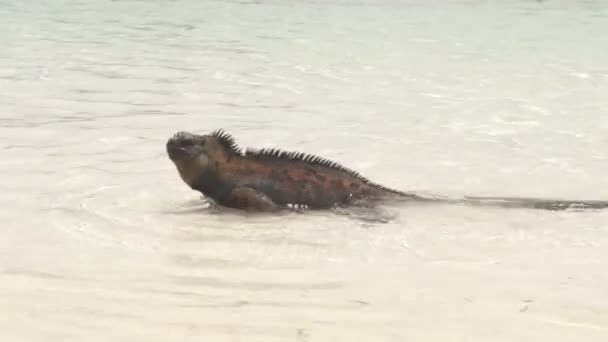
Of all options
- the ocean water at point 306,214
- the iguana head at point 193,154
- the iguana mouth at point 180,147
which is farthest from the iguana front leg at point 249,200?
the iguana mouth at point 180,147

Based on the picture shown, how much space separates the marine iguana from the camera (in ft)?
21.3

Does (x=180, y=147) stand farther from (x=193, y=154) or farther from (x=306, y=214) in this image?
(x=306, y=214)

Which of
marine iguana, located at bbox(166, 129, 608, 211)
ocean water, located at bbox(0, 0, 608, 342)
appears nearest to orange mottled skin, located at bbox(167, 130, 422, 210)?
marine iguana, located at bbox(166, 129, 608, 211)

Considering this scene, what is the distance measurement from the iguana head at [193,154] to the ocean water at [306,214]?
0.22 metres

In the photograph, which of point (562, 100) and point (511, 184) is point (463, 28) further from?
point (511, 184)

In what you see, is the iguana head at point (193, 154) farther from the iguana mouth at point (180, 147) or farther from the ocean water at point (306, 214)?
the ocean water at point (306, 214)

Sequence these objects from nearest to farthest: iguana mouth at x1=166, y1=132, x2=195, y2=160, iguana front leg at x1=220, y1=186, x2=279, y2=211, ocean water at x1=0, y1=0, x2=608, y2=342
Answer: ocean water at x1=0, y1=0, x2=608, y2=342
iguana front leg at x1=220, y1=186, x2=279, y2=211
iguana mouth at x1=166, y1=132, x2=195, y2=160

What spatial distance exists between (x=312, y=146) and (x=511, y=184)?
2009 millimetres

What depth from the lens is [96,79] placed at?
1245 cm

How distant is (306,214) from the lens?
6.35 m

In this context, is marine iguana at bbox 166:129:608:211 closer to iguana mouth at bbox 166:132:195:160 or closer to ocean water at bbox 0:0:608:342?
iguana mouth at bbox 166:132:195:160

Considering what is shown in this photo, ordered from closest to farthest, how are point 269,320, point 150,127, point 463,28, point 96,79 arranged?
point 269,320 → point 150,127 → point 96,79 → point 463,28

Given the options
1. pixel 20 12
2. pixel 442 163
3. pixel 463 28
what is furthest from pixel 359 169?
pixel 20 12

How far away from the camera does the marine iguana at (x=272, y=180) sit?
6.50 meters
